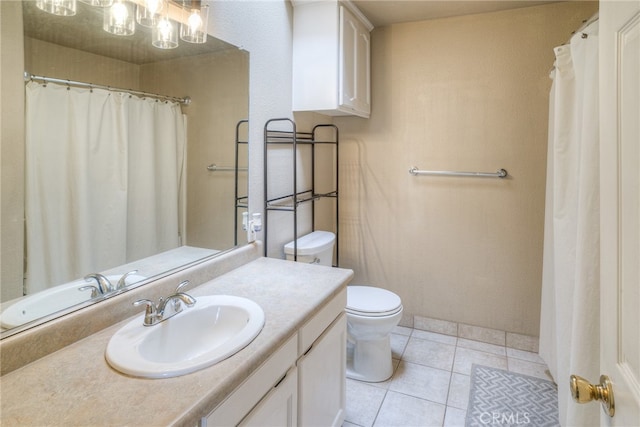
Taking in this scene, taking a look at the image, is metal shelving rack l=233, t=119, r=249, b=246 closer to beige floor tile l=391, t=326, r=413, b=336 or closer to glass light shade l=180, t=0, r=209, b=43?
A: glass light shade l=180, t=0, r=209, b=43

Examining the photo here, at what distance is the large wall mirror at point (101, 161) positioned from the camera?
3.27 feet

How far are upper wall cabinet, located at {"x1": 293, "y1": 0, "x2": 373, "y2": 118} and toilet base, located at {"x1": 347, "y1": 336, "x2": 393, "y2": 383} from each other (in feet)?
4.69

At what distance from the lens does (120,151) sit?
1261mm

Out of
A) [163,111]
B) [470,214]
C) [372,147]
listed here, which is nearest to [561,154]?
[470,214]

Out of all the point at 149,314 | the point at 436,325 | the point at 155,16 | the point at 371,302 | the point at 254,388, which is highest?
the point at 155,16

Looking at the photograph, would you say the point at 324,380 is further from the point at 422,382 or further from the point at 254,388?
the point at 422,382

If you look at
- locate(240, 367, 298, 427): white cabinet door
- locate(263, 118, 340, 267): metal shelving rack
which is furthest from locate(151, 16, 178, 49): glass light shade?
locate(240, 367, 298, 427): white cabinet door

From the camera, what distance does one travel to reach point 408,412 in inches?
75.6

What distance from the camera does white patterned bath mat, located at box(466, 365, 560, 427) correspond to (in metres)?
1.85

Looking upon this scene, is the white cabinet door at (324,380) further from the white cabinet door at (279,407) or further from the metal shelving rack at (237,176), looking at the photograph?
the metal shelving rack at (237,176)

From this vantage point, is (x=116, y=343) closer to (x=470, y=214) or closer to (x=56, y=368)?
(x=56, y=368)

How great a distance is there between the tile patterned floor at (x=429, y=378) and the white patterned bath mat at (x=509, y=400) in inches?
2.2

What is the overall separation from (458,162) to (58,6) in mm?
2330

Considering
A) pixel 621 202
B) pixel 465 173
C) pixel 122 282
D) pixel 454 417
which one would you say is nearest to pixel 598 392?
pixel 621 202
